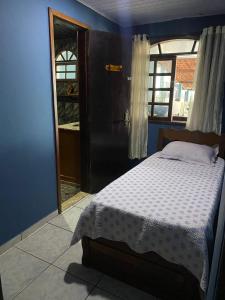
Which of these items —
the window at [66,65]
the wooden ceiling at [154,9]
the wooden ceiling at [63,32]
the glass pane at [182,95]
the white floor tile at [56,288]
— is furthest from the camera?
the window at [66,65]

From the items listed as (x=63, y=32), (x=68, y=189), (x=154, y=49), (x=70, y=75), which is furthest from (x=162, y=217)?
(x=63, y=32)

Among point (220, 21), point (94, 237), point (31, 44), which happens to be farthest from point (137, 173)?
point (220, 21)

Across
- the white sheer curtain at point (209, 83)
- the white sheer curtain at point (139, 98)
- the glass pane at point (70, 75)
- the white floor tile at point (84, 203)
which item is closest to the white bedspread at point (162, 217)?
the white floor tile at point (84, 203)

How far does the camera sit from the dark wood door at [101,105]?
9.12 feet

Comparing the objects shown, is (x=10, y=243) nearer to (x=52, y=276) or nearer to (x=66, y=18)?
(x=52, y=276)

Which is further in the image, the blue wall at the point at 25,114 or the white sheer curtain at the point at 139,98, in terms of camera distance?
the white sheer curtain at the point at 139,98

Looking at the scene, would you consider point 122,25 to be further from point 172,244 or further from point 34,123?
point 172,244

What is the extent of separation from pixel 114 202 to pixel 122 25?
2.90 m

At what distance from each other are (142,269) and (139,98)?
249 centimetres

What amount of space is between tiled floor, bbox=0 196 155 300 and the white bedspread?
292 mm

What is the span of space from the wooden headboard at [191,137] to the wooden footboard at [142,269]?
2033 mm

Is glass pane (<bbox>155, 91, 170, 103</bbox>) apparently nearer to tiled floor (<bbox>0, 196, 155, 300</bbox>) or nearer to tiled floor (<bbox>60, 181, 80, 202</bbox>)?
tiled floor (<bbox>60, 181, 80, 202</bbox>)

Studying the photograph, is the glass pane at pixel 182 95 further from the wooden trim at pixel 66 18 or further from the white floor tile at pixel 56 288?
the white floor tile at pixel 56 288

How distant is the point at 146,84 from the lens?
133 inches
